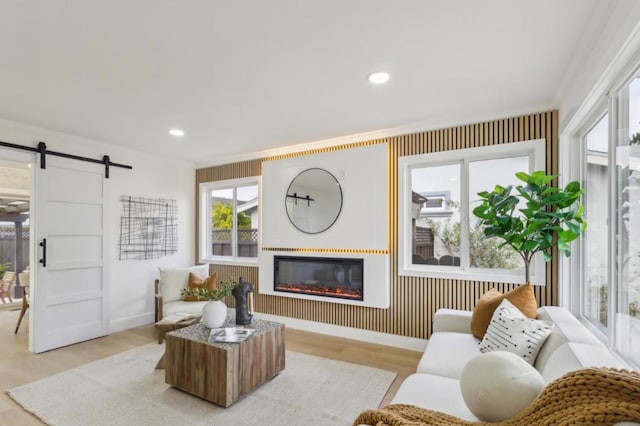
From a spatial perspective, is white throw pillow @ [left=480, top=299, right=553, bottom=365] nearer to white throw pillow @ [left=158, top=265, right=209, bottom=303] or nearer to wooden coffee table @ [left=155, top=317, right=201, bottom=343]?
wooden coffee table @ [left=155, top=317, right=201, bottom=343]

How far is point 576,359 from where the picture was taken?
4.42 feet

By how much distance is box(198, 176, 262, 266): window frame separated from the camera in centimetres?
480

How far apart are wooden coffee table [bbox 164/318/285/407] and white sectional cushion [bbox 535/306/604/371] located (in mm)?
1900

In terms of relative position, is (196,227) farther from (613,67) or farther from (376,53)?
(613,67)

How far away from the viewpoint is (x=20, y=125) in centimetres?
341

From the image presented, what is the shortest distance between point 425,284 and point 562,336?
180cm

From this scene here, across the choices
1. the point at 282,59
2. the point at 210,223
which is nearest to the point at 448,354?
the point at 282,59

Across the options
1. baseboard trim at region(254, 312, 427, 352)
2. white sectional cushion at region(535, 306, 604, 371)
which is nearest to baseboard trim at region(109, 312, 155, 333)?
baseboard trim at region(254, 312, 427, 352)

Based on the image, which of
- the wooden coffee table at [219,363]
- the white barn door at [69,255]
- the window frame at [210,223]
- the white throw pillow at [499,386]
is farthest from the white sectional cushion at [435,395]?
the white barn door at [69,255]

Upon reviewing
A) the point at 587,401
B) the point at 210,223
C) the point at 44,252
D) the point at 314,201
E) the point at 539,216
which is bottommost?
the point at 587,401

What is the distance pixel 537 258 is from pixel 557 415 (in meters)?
2.40

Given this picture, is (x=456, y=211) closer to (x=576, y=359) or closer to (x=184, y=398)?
(x=576, y=359)


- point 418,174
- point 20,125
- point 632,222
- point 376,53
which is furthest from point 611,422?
point 20,125

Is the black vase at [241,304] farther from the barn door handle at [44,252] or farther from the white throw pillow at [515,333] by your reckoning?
the barn door handle at [44,252]
